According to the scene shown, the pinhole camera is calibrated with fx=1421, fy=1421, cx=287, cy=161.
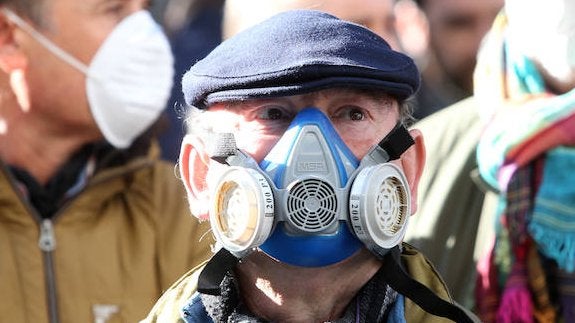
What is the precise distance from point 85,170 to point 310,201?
207cm

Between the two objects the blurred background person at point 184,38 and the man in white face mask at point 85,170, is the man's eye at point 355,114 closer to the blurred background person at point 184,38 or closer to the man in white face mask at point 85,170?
the man in white face mask at point 85,170

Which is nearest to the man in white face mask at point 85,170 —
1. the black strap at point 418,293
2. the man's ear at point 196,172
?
the man's ear at point 196,172

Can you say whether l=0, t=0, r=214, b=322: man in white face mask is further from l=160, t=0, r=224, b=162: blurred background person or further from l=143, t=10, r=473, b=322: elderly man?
l=143, t=10, r=473, b=322: elderly man

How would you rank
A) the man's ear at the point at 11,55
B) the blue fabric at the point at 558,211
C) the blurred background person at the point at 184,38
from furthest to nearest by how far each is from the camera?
the blurred background person at the point at 184,38 → the man's ear at the point at 11,55 → the blue fabric at the point at 558,211

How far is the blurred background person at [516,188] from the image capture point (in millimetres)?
4012

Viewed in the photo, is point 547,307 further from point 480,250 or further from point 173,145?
point 173,145

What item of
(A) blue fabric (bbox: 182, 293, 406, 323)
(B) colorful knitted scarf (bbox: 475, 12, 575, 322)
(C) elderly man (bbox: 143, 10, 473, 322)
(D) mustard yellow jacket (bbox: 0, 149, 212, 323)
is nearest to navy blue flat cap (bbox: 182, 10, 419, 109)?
(C) elderly man (bbox: 143, 10, 473, 322)

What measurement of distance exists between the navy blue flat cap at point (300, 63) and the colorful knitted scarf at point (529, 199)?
3.24 ft

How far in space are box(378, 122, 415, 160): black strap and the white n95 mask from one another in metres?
1.88

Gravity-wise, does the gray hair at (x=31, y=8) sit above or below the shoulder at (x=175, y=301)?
below

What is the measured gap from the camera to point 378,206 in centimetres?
296

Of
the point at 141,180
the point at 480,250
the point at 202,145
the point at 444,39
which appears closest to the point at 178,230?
the point at 141,180

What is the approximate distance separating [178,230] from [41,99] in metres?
0.67

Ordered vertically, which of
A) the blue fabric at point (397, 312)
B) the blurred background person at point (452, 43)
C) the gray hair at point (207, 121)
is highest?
the gray hair at point (207, 121)
